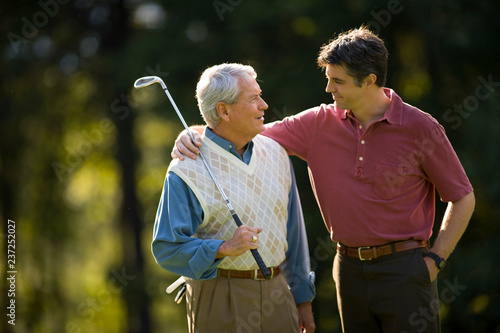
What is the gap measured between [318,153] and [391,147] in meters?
0.37

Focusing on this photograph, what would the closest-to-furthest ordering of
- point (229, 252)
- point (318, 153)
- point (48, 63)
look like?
point (229, 252) < point (318, 153) < point (48, 63)

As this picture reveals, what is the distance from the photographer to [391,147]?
119 inches

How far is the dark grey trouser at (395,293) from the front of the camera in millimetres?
2961

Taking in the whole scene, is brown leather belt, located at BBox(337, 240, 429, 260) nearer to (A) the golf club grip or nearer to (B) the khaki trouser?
(B) the khaki trouser

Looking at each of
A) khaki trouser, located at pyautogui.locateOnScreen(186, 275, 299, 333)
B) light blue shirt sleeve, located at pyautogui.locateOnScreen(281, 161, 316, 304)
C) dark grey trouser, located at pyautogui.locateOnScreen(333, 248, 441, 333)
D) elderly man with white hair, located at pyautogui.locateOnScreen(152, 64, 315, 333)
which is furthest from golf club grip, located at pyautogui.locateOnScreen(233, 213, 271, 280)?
dark grey trouser, located at pyautogui.locateOnScreen(333, 248, 441, 333)

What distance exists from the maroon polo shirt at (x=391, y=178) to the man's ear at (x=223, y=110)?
0.59 meters

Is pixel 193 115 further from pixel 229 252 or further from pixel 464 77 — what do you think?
pixel 229 252

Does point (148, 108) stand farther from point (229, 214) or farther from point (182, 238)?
point (182, 238)

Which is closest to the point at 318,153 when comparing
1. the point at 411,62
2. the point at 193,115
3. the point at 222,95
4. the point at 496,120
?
the point at 222,95

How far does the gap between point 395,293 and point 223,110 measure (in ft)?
3.83

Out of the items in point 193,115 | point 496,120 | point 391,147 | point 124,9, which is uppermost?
point 124,9

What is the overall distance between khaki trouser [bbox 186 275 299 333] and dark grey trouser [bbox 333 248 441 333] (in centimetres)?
39

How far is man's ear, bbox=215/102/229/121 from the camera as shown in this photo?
2.92 m

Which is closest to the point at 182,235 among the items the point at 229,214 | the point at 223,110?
the point at 229,214
